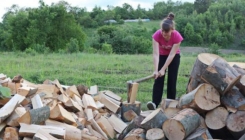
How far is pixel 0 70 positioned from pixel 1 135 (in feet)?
17.8

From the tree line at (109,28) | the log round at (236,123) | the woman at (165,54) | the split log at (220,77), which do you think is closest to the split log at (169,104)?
the woman at (165,54)

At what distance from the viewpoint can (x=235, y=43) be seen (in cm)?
3416

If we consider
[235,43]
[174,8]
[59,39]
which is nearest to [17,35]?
[59,39]

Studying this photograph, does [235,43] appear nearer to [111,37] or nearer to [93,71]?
[111,37]

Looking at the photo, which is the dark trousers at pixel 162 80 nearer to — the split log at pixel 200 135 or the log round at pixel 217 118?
the log round at pixel 217 118

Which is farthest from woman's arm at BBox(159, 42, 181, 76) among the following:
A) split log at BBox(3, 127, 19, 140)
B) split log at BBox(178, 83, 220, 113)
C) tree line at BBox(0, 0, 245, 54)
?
tree line at BBox(0, 0, 245, 54)

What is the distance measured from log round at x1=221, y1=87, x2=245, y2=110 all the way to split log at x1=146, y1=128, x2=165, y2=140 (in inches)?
28.6

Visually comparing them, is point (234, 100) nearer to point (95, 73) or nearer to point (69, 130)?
point (69, 130)

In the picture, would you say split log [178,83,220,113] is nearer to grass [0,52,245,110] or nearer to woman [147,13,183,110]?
woman [147,13,183,110]

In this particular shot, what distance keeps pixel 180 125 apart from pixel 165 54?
5.20 feet

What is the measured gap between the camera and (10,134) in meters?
3.45

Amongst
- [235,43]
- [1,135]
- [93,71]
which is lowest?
[235,43]

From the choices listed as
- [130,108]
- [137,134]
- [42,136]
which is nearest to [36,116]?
[42,136]

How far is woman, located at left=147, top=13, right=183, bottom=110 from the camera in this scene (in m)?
4.48
